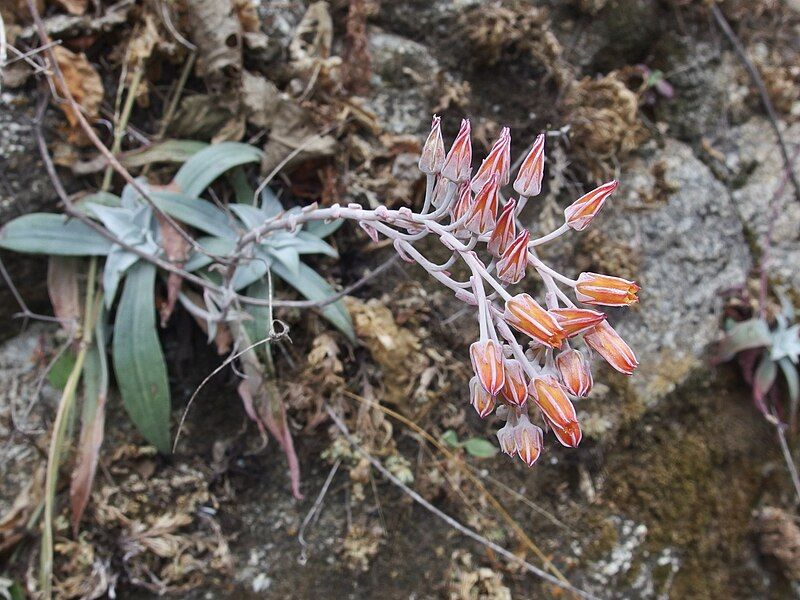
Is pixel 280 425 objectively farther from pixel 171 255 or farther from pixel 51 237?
pixel 51 237

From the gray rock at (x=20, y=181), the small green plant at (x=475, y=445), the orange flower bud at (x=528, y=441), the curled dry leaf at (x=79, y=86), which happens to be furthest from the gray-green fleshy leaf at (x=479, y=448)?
the curled dry leaf at (x=79, y=86)

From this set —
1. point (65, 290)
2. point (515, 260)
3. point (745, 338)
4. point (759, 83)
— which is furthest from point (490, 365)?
point (759, 83)

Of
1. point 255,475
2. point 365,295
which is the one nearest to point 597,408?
point 365,295

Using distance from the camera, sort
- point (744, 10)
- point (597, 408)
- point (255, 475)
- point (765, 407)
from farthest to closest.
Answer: point (744, 10) → point (765, 407) → point (597, 408) → point (255, 475)

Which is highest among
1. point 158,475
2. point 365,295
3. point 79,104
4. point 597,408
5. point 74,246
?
point 79,104

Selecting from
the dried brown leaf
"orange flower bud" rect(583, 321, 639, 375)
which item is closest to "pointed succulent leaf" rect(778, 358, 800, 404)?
"orange flower bud" rect(583, 321, 639, 375)

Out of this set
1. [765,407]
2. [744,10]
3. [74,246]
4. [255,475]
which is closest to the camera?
[74,246]

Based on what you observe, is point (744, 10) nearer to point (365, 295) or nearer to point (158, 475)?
point (365, 295)
